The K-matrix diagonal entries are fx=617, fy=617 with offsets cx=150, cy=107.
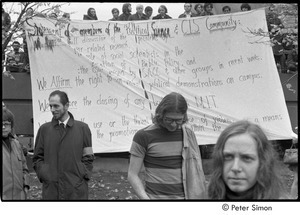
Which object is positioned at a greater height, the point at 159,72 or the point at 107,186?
the point at 159,72

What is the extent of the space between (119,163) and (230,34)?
1974 mm

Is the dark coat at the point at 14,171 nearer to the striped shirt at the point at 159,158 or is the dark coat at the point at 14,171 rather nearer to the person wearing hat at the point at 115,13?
the striped shirt at the point at 159,158

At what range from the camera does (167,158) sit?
302 centimetres

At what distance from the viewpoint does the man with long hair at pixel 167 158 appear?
9.80 feet

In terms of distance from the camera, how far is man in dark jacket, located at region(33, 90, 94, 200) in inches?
148

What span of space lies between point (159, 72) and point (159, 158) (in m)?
4.18

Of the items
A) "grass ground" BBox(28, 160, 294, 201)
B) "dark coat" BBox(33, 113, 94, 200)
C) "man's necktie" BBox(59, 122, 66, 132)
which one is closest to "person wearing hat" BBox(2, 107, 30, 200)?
"dark coat" BBox(33, 113, 94, 200)

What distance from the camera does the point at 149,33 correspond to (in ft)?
23.5

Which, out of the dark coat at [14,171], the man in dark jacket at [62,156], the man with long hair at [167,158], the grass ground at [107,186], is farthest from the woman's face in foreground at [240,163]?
the grass ground at [107,186]

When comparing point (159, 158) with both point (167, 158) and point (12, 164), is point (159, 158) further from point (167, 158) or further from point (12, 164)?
point (12, 164)

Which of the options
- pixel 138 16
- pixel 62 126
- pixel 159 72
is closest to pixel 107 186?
pixel 159 72

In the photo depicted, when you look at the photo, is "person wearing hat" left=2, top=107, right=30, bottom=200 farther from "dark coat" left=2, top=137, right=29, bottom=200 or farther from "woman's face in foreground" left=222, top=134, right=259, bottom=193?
"woman's face in foreground" left=222, top=134, right=259, bottom=193

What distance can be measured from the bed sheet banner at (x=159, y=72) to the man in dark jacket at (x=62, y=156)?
291 cm

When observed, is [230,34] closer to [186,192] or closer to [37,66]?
[37,66]
